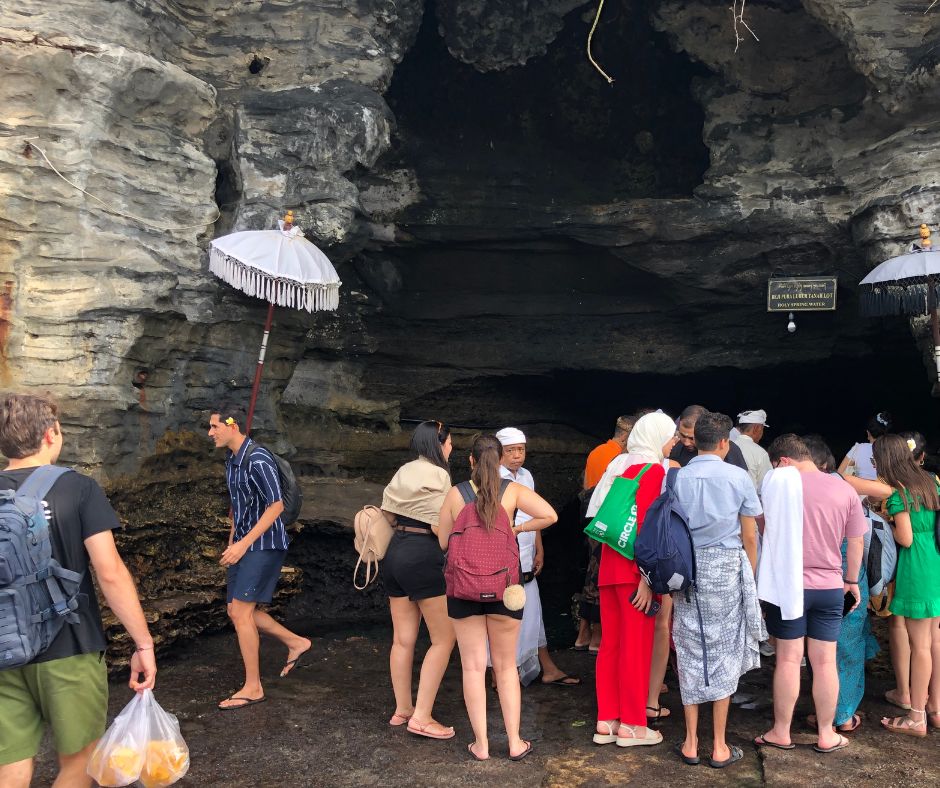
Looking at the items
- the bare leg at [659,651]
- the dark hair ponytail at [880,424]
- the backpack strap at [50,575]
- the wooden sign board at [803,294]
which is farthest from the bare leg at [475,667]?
the wooden sign board at [803,294]

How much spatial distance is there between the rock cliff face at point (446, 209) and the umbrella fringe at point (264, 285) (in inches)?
33.7

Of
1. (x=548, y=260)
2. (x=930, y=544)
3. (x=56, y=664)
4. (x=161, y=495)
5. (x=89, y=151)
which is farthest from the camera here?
(x=548, y=260)

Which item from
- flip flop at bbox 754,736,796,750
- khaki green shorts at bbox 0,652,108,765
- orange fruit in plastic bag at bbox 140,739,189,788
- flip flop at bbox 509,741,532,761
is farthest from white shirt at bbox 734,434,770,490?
khaki green shorts at bbox 0,652,108,765

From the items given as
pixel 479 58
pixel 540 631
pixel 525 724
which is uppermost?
pixel 479 58

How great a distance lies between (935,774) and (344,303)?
750 centimetres

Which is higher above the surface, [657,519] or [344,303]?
[344,303]

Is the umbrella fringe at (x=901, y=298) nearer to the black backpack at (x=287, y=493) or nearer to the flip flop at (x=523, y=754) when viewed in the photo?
the flip flop at (x=523, y=754)

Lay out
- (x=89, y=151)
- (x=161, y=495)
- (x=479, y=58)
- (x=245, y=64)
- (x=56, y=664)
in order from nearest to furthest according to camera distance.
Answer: (x=56, y=664) → (x=89, y=151) → (x=161, y=495) → (x=245, y=64) → (x=479, y=58)

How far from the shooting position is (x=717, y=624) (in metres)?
4.22

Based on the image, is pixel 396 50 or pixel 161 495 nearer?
pixel 161 495

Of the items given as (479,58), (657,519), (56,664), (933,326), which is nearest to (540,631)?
(657,519)

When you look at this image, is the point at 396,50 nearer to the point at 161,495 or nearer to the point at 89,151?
the point at 89,151

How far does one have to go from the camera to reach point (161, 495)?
730 centimetres

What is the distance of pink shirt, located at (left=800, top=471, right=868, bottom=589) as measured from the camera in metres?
4.33
